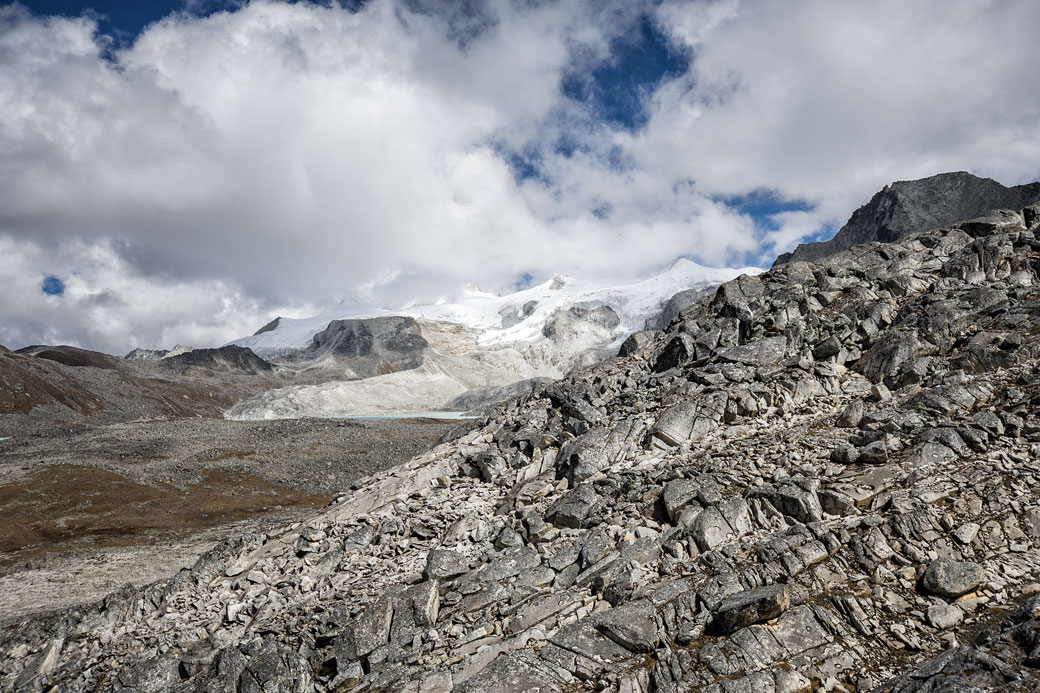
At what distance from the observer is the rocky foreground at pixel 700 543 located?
39.3ft

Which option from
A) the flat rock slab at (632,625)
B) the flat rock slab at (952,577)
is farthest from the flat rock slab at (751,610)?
the flat rock slab at (952,577)

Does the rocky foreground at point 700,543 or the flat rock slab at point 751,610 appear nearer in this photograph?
the rocky foreground at point 700,543

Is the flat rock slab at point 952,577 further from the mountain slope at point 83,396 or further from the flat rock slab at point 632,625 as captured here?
the mountain slope at point 83,396

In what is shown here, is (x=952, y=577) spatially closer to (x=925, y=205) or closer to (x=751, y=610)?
(x=751, y=610)

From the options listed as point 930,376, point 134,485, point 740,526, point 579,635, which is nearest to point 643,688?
point 579,635

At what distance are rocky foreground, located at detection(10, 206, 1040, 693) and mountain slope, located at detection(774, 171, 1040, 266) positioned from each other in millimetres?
68289

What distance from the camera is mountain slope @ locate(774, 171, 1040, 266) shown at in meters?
83.9

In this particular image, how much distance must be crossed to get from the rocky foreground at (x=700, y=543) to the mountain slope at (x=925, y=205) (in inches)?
2689

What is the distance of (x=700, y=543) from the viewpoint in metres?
15.2

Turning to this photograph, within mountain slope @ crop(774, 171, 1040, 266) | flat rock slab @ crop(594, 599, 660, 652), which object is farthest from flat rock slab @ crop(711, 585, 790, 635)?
mountain slope @ crop(774, 171, 1040, 266)

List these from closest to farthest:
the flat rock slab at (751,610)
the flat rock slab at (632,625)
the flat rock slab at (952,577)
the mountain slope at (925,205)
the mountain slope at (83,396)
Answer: the flat rock slab at (952,577) → the flat rock slab at (751,610) → the flat rock slab at (632,625) → the mountain slope at (925,205) → the mountain slope at (83,396)

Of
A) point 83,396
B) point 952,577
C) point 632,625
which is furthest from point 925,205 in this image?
point 83,396

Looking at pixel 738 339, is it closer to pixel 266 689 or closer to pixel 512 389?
pixel 266 689

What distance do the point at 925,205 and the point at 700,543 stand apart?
111592 millimetres
